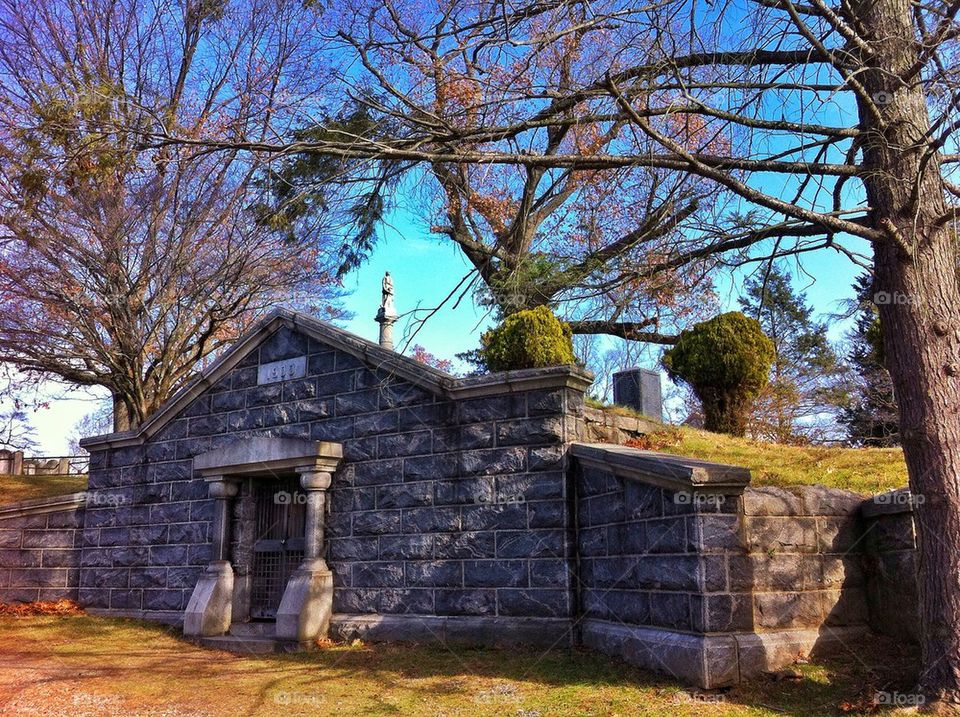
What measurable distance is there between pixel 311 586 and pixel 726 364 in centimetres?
695

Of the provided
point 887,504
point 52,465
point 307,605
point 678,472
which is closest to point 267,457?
point 307,605

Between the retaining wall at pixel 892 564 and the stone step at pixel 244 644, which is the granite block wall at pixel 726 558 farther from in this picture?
the stone step at pixel 244 644

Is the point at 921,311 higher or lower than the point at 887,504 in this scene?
higher

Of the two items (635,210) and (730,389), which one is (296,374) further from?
(730,389)

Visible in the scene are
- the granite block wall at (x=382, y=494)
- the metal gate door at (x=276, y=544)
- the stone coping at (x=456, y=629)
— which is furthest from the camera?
the metal gate door at (x=276, y=544)

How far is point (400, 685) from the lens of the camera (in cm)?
705

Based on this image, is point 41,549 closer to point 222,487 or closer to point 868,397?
point 222,487

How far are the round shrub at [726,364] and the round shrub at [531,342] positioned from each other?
1981mm

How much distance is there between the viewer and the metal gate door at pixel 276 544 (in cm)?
1040

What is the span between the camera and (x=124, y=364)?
15711 mm

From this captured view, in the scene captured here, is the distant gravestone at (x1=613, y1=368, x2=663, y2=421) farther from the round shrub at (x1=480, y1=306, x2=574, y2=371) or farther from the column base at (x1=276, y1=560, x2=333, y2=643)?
the column base at (x1=276, y1=560, x2=333, y2=643)

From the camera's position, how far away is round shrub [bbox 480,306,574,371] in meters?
11.7

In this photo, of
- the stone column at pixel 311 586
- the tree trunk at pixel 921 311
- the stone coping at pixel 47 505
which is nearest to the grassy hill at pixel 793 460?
the tree trunk at pixel 921 311

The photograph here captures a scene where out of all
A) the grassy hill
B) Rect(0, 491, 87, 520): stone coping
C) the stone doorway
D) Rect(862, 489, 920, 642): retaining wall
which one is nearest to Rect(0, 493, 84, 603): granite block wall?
Rect(0, 491, 87, 520): stone coping
